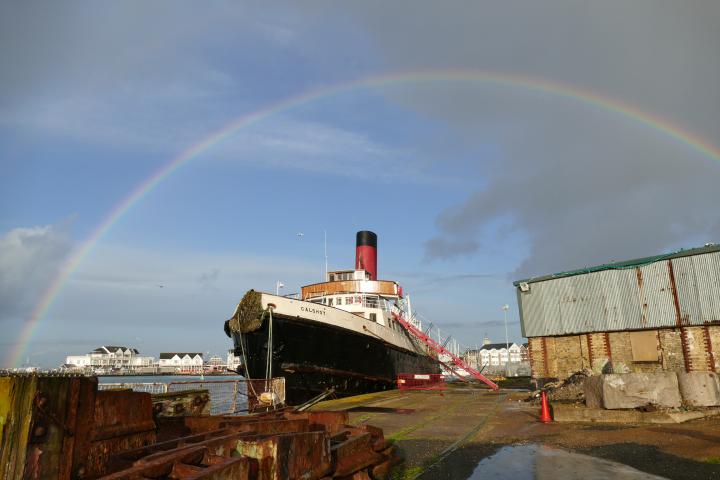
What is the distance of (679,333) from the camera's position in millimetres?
20094

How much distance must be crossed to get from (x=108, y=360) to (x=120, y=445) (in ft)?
663

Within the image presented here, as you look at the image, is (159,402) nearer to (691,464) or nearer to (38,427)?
(38,427)

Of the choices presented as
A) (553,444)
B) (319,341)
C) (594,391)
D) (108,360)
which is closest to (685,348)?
(594,391)

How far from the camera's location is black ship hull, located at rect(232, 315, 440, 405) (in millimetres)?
19578

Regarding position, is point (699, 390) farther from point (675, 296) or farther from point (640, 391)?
point (675, 296)

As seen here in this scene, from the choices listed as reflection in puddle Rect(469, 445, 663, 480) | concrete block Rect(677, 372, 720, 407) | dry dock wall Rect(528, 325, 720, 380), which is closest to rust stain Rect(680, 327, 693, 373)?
dry dock wall Rect(528, 325, 720, 380)

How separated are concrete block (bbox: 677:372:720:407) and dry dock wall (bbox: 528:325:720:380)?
5820mm

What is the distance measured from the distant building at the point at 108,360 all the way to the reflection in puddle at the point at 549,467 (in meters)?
200

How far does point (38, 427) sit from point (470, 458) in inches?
250

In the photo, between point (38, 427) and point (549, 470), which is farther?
point (549, 470)

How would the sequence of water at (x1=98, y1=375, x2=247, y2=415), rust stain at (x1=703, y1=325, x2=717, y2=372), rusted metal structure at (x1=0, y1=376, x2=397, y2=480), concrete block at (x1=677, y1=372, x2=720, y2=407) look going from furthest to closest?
rust stain at (x1=703, y1=325, x2=717, y2=372) < water at (x1=98, y1=375, x2=247, y2=415) < concrete block at (x1=677, y1=372, x2=720, y2=407) < rusted metal structure at (x1=0, y1=376, x2=397, y2=480)

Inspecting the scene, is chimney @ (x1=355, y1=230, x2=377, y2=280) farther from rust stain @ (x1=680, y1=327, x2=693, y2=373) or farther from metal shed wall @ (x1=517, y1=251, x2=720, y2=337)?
rust stain @ (x1=680, y1=327, x2=693, y2=373)

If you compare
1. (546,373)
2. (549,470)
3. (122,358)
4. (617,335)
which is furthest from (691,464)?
(122,358)

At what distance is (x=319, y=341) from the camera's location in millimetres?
20703
